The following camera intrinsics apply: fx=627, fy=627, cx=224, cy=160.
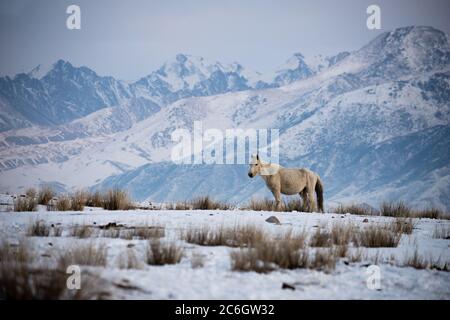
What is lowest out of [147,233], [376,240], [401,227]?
[401,227]

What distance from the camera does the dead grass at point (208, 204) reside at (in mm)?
16953

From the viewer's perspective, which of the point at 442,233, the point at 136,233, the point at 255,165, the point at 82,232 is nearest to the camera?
the point at 82,232

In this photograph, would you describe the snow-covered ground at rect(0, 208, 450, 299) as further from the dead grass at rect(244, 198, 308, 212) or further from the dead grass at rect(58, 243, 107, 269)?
the dead grass at rect(244, 198, 308, 212)

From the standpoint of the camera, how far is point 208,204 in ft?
56.0

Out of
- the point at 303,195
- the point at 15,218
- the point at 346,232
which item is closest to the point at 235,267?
the point at 346,232

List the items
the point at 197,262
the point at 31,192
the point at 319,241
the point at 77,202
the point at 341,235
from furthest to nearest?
the point at 31,192, the point at 77,202, the point at 341,235, the point at 319,241, the point at 197,262

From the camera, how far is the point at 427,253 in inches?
401

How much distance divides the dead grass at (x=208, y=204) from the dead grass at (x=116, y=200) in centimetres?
188

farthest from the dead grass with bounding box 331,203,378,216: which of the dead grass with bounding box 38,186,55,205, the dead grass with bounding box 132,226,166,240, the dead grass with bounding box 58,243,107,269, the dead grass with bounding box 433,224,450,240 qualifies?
the dead grass with bounding box 58,243,107,269

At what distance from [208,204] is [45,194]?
14.1ft

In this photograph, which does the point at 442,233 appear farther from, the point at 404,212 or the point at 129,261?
the point at 129,261

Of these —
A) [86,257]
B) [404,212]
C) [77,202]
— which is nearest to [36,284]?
[86,257]
